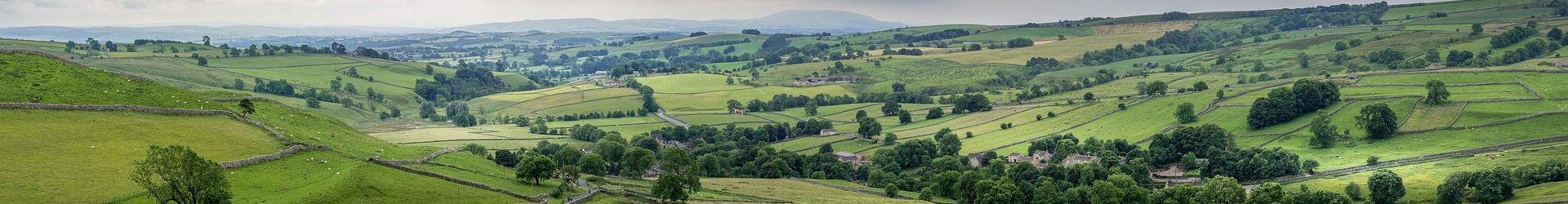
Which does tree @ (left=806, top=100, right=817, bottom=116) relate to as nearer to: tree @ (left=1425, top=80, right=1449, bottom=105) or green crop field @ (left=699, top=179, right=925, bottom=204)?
green crop field @ (left=699, top=179, right=925, bottom=204)

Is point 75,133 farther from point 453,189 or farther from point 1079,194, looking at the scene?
point 1079,194

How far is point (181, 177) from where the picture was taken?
53969mm

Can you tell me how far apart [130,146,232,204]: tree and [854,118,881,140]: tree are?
356 feet

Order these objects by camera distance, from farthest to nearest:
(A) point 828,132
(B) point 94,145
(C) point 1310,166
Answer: (A) point 828,132 → (C) point 1310,166 → (B) point 94,145

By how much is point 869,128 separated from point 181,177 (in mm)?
110857

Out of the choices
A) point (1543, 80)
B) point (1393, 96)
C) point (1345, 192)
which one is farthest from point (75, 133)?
point (1543, 80)

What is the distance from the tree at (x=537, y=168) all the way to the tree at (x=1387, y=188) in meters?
58.8

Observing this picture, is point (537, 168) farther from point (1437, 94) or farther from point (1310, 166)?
point (1437, 94)

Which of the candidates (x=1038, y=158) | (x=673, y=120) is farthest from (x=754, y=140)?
(x=1038, y=158)

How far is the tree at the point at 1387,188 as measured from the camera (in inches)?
3504

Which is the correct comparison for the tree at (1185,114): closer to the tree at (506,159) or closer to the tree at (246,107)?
the tree at (506,159)

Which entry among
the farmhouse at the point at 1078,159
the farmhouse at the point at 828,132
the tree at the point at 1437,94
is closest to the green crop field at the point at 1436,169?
the farmhouse at the point at 1078,159

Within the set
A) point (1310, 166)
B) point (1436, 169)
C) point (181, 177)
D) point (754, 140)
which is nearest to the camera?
point (181, 177)

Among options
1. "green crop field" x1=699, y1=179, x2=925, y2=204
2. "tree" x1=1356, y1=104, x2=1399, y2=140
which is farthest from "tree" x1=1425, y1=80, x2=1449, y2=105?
"green crop field" x1=699, y1=179, x2=925, y2=204
